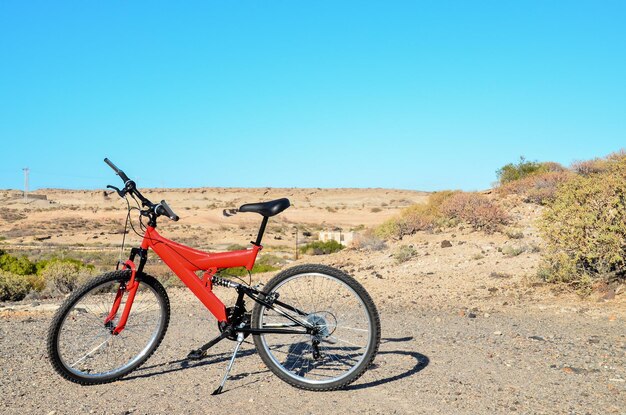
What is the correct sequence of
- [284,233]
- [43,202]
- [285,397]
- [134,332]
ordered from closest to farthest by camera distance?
[285,397], [134,332], [284,233], [43,202]

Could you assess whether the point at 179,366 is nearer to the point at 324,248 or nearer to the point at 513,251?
the point at 513,251

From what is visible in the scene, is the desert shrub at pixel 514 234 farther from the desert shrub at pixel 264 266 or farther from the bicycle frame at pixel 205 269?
the bicycle frame at pixel 205 269

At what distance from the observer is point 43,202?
80.7 meters

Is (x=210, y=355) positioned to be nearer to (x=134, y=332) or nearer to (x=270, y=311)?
(x=134, y=332)

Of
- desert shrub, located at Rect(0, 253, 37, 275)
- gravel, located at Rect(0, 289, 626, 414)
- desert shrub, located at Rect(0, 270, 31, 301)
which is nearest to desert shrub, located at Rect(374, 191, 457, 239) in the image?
desert shrub, located at Rect(0, 253, 37, 275)

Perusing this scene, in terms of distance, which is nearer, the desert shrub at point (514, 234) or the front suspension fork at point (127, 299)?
the front suspension fork at point (127, 299)

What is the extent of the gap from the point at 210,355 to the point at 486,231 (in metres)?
13.2

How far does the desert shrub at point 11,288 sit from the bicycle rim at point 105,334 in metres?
7.46

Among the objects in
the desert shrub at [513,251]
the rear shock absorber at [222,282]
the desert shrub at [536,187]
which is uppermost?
the desert shrub at [536,187]

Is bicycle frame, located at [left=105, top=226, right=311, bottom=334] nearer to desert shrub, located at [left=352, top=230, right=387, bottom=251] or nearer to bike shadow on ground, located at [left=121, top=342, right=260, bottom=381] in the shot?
bike shadow on ground, located at [left=121, top=342, right=260, bottom=381]

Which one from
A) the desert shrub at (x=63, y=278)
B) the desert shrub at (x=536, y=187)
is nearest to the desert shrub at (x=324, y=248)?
the desert shrub at (x=536, y=187)

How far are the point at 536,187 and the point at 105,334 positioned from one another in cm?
2026

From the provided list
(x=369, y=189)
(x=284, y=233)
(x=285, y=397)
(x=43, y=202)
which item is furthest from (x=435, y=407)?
(x=369, y=189)

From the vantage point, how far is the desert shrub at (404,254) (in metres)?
16.7
